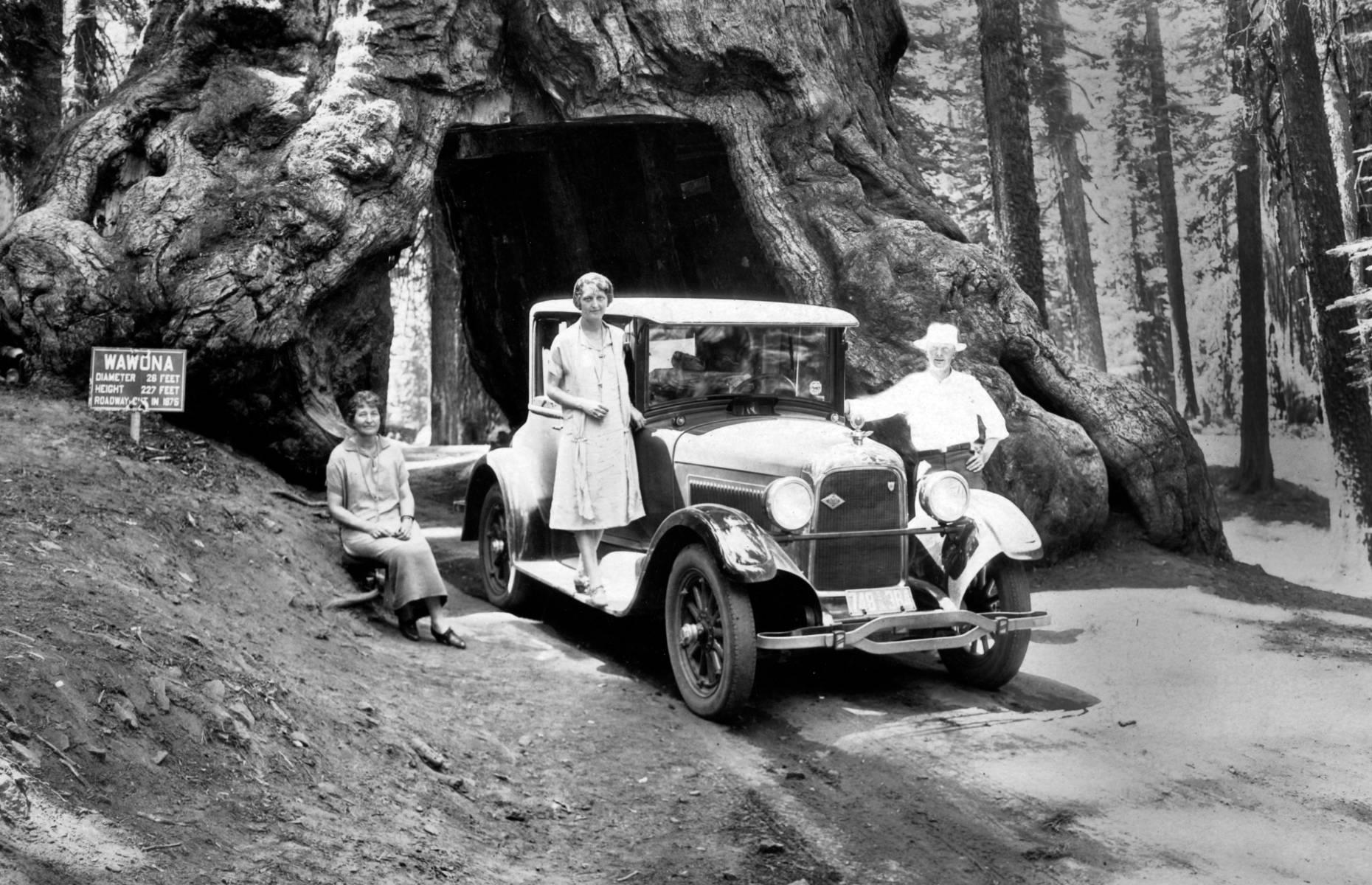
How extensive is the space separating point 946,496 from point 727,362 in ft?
5.27

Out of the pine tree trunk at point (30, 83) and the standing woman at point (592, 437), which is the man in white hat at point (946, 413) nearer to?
the standing woman at point (592, 437)

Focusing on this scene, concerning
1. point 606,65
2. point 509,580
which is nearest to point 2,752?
point 509,580

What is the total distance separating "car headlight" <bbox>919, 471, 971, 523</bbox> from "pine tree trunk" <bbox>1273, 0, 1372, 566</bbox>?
6458 millimetres

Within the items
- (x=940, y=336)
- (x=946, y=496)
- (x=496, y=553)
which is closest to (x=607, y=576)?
(x=496, y=553)

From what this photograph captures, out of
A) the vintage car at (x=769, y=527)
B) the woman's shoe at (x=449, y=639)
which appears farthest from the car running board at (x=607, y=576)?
the woman's shoe at (x=449, y=639)

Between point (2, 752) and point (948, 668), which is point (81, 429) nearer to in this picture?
point (2, 752)

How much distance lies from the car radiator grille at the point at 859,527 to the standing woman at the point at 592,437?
129 centimetres

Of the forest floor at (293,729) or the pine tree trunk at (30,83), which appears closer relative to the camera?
the forest floor at (293,729)

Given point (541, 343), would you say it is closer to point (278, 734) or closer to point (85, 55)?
point (278, 734)

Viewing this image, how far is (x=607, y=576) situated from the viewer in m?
7.08

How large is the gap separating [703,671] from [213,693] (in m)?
2.60

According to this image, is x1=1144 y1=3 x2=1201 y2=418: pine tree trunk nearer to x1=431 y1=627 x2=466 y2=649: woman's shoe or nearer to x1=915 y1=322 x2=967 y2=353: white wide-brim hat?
x1=915 y1=322 x2=967 y2=353: white wide-brim hat

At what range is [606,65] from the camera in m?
10.4

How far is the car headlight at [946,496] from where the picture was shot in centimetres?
650
